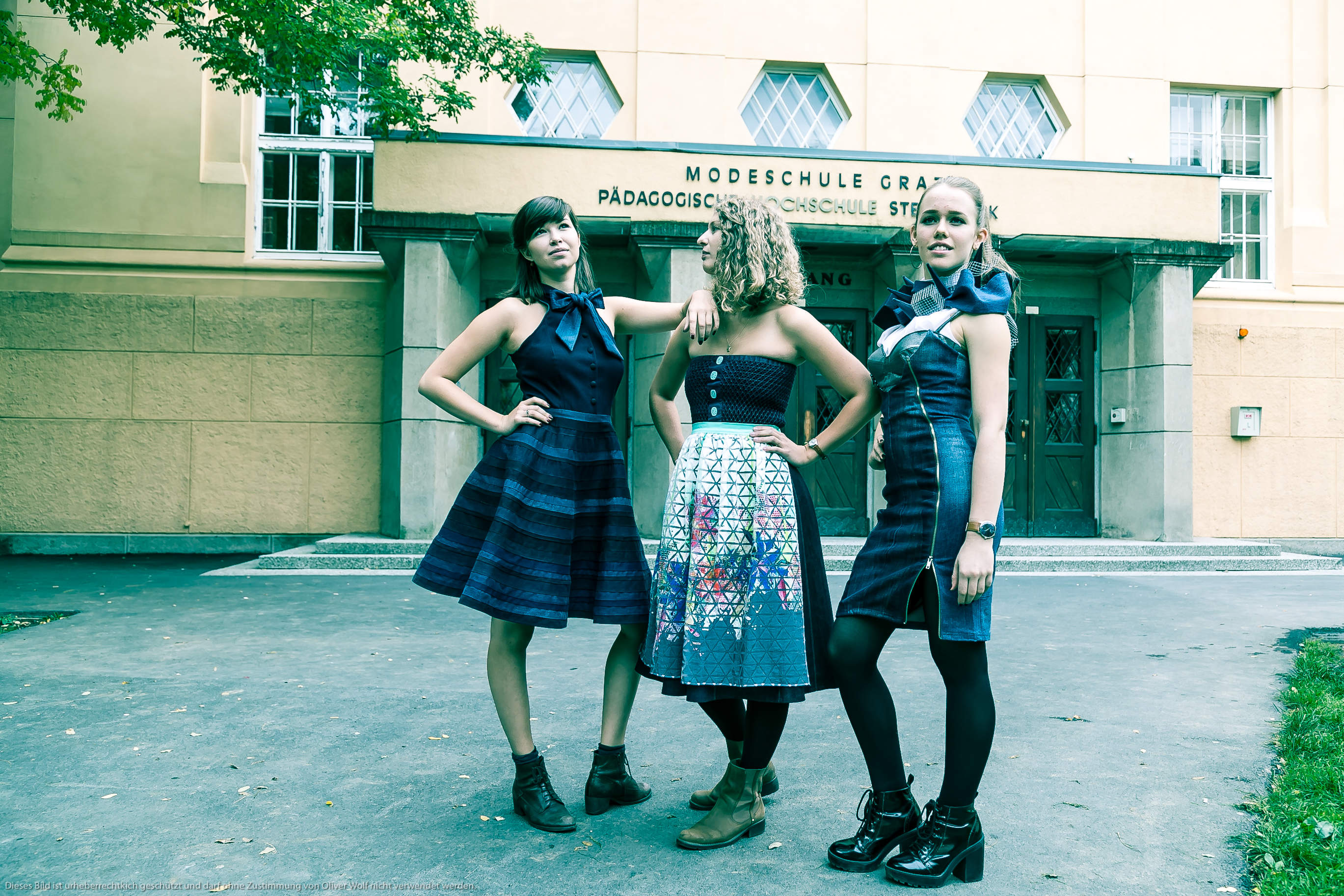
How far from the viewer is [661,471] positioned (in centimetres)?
1091

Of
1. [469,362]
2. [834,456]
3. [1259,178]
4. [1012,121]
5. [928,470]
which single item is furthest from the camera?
[1259,178]

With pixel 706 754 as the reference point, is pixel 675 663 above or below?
above

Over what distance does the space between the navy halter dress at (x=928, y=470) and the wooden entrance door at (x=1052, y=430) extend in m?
10.3

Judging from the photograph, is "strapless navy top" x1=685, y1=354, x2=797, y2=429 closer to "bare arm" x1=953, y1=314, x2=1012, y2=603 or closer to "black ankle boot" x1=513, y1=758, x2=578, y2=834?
"bare arm" x1=953, y1=314, x2=1012, y2=603

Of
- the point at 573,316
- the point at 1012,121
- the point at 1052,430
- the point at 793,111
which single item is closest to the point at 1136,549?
the point at 1052,430

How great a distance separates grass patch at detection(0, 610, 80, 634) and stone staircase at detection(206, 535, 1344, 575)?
6.97 ft

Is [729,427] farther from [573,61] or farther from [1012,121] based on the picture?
[1012,121]

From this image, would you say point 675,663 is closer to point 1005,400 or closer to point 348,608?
point 1005,400

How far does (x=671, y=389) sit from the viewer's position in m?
3.38

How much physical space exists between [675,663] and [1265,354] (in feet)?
42.3

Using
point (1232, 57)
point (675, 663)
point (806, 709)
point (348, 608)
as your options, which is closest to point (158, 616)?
point (348, 608)

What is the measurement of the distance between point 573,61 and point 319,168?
355 cm

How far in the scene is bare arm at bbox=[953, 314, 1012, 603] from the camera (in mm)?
2588

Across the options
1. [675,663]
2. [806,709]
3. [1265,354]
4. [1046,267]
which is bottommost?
[806,709]
